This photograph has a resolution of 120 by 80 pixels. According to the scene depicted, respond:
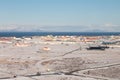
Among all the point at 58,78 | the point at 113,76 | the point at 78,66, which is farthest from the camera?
the point at 78,66

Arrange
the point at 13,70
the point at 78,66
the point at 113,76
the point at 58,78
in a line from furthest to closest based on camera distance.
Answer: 1. the point at 78,66
2. the point at 13,70
3. the point at 113,76
4. the point at 58,78

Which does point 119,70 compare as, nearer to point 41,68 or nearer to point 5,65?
point 41,68

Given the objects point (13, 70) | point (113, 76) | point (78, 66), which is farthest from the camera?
point (78, 66)

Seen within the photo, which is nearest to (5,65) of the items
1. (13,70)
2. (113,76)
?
(13,70)

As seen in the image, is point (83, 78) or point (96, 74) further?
point (96, 74)

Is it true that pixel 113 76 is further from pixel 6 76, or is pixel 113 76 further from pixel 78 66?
pixel 6 76

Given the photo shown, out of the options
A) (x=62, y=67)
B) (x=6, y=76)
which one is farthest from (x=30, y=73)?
(x=62, y=67)

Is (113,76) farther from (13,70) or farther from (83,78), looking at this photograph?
(13,70)

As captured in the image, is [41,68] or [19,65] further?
[19,65]
